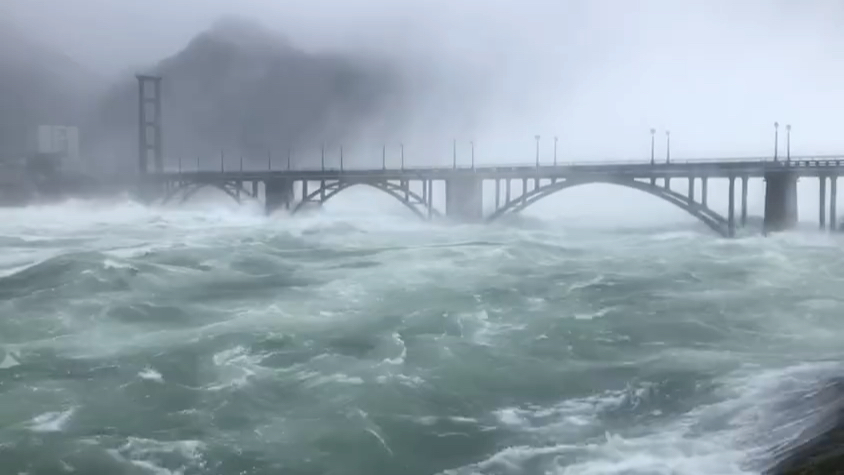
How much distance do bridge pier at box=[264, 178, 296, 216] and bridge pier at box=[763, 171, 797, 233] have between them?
41.9 metres

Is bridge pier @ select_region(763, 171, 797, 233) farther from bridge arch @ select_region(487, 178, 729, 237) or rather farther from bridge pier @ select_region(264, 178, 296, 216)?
bridge pier @ select_region(264, 178, 296, 216)

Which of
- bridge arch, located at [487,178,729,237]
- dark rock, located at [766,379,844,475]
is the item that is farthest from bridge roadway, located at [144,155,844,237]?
dark rock, located at [766,379,844,475]

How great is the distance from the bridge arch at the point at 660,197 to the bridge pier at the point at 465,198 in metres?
4.41

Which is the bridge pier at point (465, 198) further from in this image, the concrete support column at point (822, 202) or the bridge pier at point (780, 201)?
the concrete support column at point (822, 202)

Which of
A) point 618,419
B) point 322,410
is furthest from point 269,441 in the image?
point 618,419

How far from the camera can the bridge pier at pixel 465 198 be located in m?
61.3

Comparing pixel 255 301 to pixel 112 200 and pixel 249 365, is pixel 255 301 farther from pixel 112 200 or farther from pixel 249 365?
pixel 112 200

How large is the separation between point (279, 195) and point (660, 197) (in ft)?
121

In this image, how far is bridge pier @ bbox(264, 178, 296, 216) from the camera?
75.5 meters

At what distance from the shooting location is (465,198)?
61656 mm

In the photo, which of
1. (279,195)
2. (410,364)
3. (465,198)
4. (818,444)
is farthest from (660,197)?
(818,444)

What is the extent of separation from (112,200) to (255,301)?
242 feet

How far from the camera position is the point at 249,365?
1823 centimetres

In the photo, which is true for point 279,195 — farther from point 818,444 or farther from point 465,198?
point 818,444
